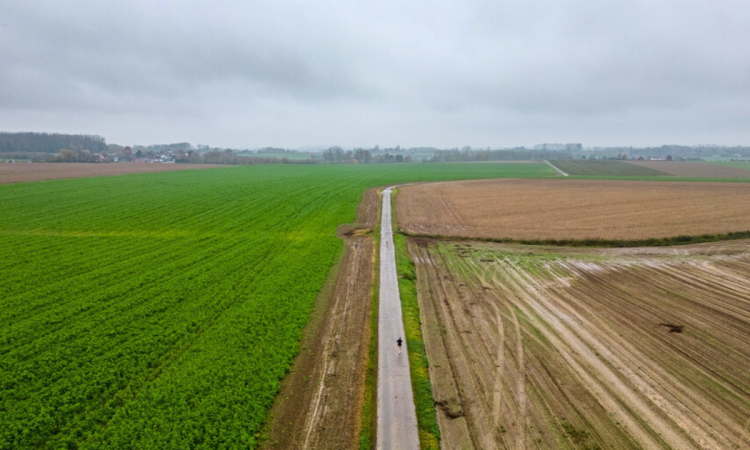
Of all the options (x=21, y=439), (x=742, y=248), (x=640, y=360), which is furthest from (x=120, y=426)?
(x=742, y=248)

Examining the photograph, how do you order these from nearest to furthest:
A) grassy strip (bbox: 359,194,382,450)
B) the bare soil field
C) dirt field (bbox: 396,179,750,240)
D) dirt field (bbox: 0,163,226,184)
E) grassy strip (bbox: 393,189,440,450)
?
grassy strip (bbox: 359,194,382,450), grassy strip (bbox: 393,189,440,450), dirt field (bbox: 396,179,750,240), dirt field (bbox: 0,163,226,184), the bare soil field

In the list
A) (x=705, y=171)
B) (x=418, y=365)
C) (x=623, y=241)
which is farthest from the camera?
(x=705, y=171)

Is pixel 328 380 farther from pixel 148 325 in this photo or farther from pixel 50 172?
pixel 50 172

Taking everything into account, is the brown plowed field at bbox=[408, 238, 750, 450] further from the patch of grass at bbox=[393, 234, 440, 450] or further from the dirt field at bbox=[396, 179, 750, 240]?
the dirt field at bbox=[396, 179, 750, 240]

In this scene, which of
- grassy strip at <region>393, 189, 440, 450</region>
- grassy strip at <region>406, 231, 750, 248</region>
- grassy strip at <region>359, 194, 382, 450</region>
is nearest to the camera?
grassy strip at <region>359, 194, 382, 450</region>

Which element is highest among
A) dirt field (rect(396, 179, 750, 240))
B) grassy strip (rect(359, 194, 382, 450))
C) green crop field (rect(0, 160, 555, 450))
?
dirt field (rect(396, 179, 750, 240))

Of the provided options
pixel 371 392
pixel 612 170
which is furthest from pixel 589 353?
pixel 612 170

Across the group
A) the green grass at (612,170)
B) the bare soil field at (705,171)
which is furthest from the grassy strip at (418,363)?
the bare soil field at (705,171)

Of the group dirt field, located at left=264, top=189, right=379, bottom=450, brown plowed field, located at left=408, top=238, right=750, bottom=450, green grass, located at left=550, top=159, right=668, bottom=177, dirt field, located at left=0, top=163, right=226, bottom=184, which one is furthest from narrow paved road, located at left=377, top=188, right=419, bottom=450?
green grass, located at left=550, top=159, right=668, bottom=177
